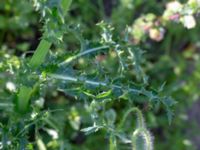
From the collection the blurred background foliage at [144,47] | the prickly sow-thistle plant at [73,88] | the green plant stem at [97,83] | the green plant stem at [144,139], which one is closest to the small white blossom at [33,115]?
the prickly sow-thistle plant at [73,88]

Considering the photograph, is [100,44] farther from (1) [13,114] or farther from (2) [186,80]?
(2) [186,80]

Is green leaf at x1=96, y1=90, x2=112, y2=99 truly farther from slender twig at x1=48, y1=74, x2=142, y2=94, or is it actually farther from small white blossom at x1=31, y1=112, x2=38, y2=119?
small white blossom at x1=31, y1=112, x2=38, y2=119

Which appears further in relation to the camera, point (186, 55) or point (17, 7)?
point (186, 55)

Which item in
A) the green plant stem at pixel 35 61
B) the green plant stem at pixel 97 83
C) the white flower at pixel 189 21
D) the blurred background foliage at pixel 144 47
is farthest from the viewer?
the blurred background foliage at pixel 144 47

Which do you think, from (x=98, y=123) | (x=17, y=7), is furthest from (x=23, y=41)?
(x=98, y=123)

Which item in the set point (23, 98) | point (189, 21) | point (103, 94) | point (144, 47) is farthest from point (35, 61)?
point (144, 47)

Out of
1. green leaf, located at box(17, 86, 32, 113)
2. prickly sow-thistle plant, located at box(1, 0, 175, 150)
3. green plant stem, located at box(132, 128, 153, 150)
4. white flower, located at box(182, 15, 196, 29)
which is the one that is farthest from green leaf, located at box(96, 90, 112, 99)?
white flower, located at box(182, 15, 196, 29)

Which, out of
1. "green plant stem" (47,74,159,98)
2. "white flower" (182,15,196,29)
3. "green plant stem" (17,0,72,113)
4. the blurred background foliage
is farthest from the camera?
the blurred background foliage

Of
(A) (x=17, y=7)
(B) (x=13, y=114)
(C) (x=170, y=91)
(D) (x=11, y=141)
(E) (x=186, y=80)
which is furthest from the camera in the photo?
(E) (x=186, y=80)

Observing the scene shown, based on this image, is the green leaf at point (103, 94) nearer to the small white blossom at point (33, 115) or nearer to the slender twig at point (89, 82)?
the slender twig at point (89, 82)
